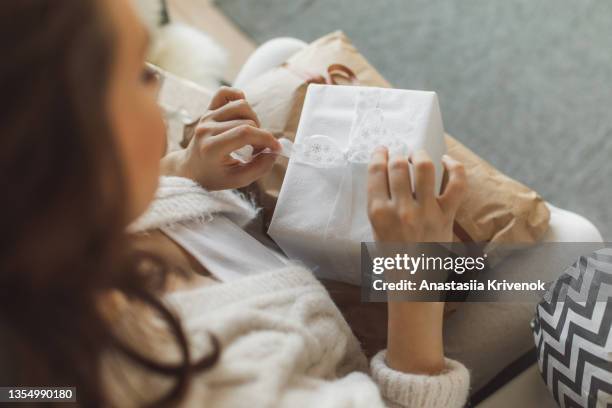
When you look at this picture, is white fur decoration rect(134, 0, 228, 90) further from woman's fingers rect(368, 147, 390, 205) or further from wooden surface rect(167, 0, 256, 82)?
Result: woman's fingers rect(368, 147, 390, 205)

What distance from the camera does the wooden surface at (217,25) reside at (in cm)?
159

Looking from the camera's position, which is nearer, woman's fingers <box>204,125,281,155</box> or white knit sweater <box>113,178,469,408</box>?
white knit sweater <box>113,178,469,408</box>

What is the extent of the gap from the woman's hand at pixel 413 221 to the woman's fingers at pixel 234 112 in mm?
204

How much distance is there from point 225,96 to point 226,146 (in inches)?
4.0

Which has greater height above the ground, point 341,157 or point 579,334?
point 341,157

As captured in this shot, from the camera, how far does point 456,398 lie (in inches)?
25.1

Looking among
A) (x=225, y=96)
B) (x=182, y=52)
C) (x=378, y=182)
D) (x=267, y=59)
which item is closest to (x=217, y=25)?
(x=182, y=52)

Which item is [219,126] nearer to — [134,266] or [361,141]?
[361,141]

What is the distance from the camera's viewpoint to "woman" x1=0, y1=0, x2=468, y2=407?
373mm

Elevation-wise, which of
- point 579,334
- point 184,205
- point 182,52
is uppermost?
point 182,52

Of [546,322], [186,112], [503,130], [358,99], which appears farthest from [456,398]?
[503,130]

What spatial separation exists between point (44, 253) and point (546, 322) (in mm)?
591

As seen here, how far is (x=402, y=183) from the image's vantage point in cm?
61

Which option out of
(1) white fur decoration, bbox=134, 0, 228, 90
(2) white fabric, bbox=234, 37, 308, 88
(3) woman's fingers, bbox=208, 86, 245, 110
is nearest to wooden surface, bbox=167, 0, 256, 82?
(1) white fur decoration, bbox=134, 0, 228, 90
